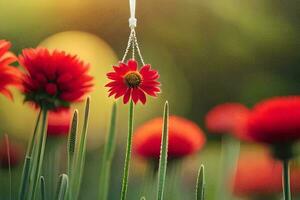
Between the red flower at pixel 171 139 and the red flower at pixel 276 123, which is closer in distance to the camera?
the red flower at pixel 276 123

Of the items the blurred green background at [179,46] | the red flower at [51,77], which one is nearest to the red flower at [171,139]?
the blurred green background at [179,46]

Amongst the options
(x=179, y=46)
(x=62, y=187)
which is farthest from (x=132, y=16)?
(x=62, y=187)

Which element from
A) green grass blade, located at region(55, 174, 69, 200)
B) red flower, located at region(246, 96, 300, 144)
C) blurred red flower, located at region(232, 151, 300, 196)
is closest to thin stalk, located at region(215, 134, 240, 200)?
blurred red flower, located at region(232, 151, 300, 196)

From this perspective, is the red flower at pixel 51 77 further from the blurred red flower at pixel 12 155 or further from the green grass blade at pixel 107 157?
the blurred red flower at pixel 12 155

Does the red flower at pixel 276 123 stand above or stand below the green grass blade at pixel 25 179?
above

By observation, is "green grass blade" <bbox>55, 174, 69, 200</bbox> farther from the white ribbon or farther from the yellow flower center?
the white ribbon
